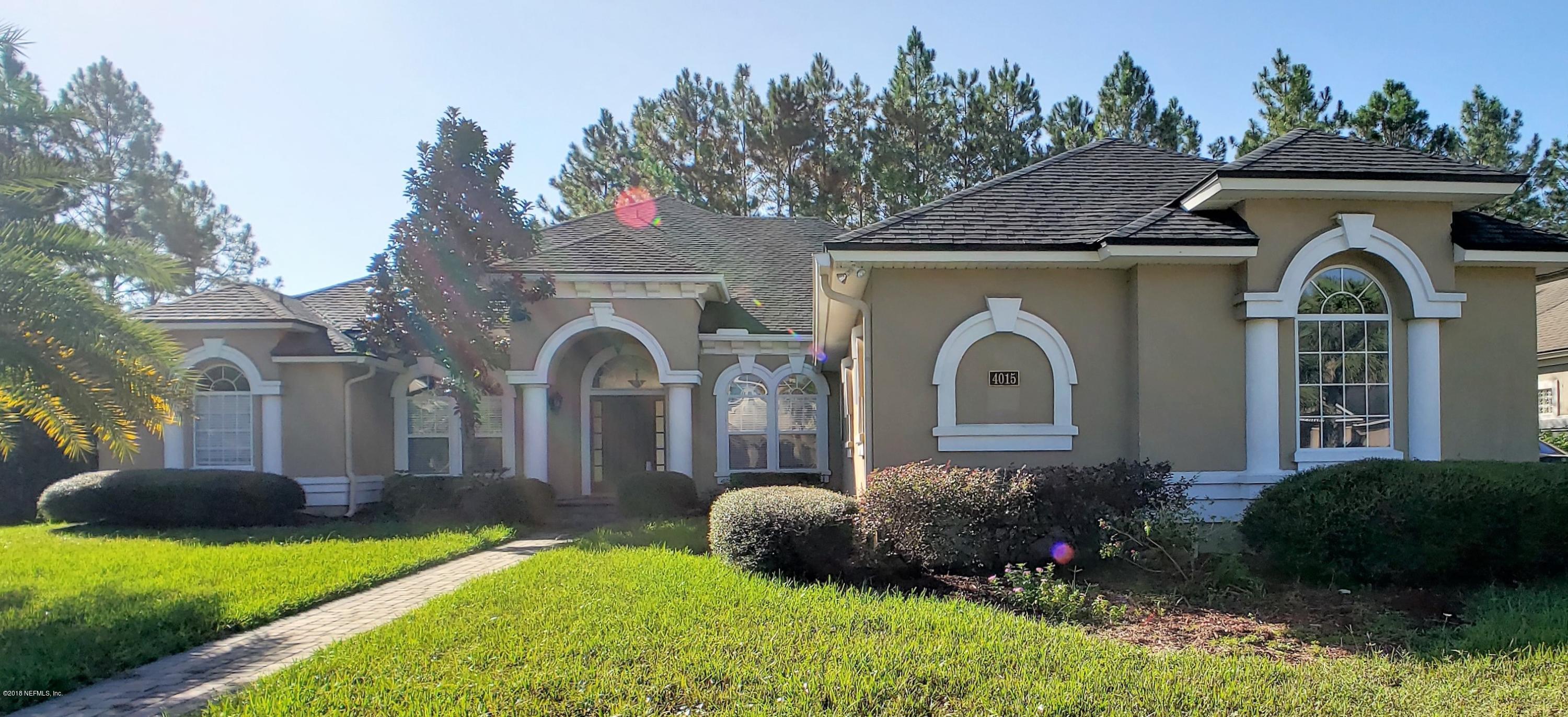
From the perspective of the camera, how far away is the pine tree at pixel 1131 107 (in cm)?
2830

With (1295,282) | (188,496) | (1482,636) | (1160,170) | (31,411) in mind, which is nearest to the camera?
(1482,636)

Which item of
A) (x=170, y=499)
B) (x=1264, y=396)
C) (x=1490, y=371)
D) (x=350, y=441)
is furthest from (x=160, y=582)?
(x=1490, y=371)

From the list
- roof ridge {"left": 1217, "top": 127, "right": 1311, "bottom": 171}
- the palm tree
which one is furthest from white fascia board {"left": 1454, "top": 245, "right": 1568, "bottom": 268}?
the palm tree

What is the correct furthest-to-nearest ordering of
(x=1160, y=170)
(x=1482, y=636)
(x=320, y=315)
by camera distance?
(x=320, y=315) < (x=1160, y=170) < (x=1482, y=636)

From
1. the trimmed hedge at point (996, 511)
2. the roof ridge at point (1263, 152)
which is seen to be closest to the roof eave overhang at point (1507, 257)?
the roof ridge at point (1263, 152)

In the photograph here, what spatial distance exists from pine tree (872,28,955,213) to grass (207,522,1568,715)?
24599 millimetres

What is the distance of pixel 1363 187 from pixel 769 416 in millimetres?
10079

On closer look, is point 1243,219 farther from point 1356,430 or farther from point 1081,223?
point 1356,430

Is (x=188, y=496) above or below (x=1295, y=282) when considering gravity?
below

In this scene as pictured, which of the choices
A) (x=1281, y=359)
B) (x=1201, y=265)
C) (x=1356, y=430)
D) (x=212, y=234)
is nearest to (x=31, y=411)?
(x=1201, y=265)

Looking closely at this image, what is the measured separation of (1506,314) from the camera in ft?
32.8

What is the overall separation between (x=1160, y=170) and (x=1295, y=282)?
9.93ft

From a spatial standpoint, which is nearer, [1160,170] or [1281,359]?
[1281,359]

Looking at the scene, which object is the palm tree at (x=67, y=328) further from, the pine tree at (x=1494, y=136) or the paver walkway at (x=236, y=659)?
the pine tree at (x=1494, y=136)
